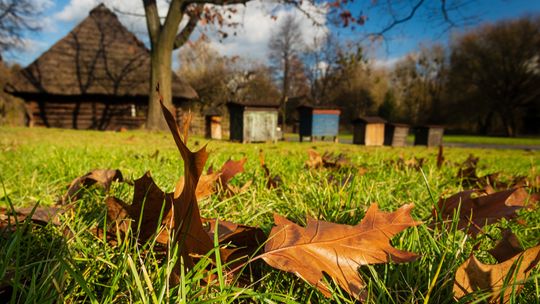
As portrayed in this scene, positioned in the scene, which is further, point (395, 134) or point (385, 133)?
point (385, 133)

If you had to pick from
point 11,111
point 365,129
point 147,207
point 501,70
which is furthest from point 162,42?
point 501,70

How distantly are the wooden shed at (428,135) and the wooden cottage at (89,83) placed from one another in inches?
515

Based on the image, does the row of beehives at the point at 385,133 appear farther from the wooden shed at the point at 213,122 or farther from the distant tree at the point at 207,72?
the distant tree at the point at 207,72

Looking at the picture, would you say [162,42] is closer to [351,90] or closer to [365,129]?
[365,129]

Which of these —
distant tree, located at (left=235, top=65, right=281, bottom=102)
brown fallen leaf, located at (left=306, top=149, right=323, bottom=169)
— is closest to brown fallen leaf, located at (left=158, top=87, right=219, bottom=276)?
brown fallen leaf, located at (left=306, top=149, right=323, bottom=169)

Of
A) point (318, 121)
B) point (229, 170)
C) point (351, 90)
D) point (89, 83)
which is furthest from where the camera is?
point (351, 90)

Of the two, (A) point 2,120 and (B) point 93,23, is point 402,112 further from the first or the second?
(A) point 2,120

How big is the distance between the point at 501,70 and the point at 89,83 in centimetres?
4110

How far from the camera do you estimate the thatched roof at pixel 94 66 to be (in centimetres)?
1697

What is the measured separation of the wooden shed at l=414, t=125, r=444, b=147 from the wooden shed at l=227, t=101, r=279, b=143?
886 cm

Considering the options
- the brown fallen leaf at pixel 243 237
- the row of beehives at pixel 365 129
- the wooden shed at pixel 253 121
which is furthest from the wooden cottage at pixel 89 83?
the brown fallen leaf at pixel 243 237

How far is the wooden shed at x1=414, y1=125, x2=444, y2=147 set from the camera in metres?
16.8

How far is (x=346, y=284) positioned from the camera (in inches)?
22.6

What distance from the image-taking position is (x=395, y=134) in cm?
1638
